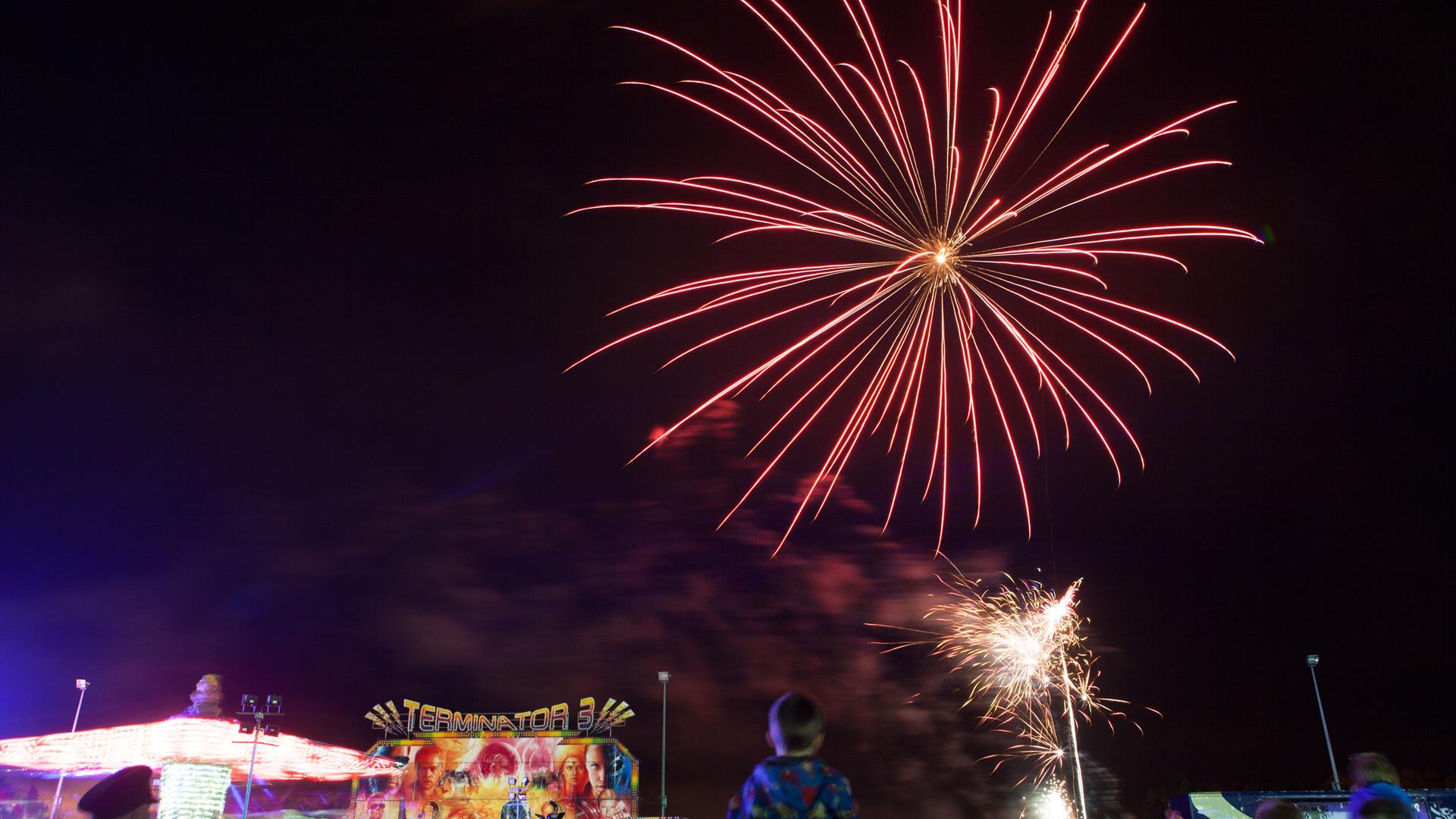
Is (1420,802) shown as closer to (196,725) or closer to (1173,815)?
(1173,815)

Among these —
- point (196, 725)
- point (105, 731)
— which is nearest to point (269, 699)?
point (105, 731)

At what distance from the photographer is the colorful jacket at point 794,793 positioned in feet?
11.4

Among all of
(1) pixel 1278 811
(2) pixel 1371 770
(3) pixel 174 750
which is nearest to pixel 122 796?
(1) pixel 1278 811

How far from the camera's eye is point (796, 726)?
3.64m

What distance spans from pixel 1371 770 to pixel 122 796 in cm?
603

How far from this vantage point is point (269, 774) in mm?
28469

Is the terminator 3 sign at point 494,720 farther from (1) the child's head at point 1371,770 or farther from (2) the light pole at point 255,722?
(1) the child's head at point 1371,770

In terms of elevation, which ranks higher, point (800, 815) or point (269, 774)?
point (269, 774)

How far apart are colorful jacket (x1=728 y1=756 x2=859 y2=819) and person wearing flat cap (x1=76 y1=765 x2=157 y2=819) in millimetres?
2970

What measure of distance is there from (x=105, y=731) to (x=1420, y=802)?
22.4 metres

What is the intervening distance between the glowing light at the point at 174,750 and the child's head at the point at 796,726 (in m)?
15.7

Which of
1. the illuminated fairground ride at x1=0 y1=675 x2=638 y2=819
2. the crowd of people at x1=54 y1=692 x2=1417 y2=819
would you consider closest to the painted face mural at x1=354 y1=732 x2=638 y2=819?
the illuminated fairground ride at x1=0 y1=675 x2=638 y2=819

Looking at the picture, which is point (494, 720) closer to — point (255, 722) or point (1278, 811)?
point (255, 722)

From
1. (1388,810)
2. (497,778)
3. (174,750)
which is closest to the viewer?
(1388,810)
